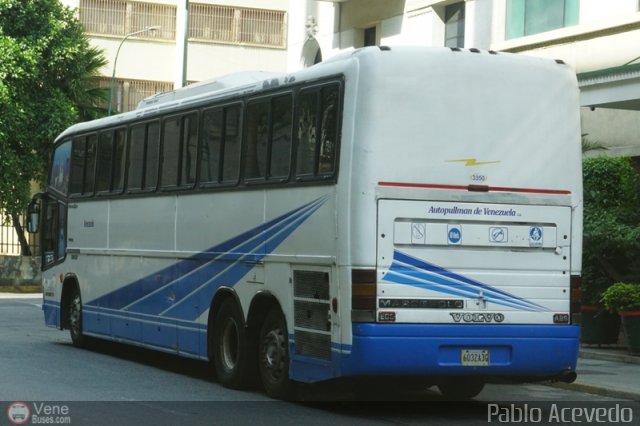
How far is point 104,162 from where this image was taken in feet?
64.0

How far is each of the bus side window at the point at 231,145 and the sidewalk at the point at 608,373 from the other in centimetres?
465

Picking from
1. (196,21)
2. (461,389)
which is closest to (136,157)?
(461,389)

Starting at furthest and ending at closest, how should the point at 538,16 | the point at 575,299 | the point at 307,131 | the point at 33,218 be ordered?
the point at 538,16 → the point at 33,218 → the point at 307,131 → the point at 575,299

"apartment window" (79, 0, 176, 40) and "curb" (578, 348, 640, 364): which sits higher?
"apartment window" (79, 0, 176, 40)

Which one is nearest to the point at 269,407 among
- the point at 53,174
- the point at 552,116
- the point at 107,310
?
the point at 552,116

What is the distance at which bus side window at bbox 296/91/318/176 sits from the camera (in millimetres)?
13547

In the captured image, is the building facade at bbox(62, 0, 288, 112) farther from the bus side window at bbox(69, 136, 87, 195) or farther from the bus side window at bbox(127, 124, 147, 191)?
the bus side window at bbox(127, 124, 147, 191)

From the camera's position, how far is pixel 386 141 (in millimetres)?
12812

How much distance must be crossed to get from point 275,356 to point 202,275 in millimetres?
2214

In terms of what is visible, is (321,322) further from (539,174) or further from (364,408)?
(539,174)

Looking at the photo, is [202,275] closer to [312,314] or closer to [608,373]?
[312,314]

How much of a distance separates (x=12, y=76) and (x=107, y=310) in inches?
910

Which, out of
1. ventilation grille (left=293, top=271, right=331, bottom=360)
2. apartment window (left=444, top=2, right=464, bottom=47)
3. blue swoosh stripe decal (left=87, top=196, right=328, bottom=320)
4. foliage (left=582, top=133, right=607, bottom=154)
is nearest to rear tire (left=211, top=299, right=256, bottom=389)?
blue swoosh stripe decal (left=87, top=196, right=328, bottom=320)

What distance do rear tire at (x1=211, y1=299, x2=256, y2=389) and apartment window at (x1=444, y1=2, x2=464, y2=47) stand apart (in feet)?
42.5
